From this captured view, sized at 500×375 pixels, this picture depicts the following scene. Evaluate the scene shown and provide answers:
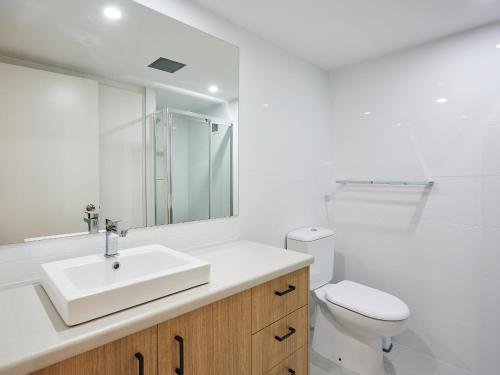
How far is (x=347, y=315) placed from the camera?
1.73 m

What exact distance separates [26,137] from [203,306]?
92 cm

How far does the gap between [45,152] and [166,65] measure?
72 cm

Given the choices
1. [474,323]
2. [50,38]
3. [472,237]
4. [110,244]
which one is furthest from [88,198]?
[474,323]

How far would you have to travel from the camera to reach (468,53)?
1840 mm

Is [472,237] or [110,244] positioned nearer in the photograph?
[110,244]

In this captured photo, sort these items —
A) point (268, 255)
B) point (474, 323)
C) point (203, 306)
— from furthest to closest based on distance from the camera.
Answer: point (474, 323), point (268, 255), point (203, 306)

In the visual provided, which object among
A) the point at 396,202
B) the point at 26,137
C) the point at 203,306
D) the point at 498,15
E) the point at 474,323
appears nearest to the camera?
the point at 203,306

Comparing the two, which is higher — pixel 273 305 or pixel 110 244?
pixel 110 244

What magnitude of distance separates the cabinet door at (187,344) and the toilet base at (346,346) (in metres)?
1.21

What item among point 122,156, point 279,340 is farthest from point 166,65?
point 279,340

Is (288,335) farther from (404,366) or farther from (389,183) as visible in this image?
(389,183)

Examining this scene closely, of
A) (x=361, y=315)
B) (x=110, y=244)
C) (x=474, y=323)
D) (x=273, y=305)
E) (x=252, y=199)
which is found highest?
(x=252, y=199)

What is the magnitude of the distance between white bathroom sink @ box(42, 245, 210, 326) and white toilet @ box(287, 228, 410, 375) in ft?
3.48

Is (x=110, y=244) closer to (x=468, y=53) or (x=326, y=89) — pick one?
(x=326, y=89)
